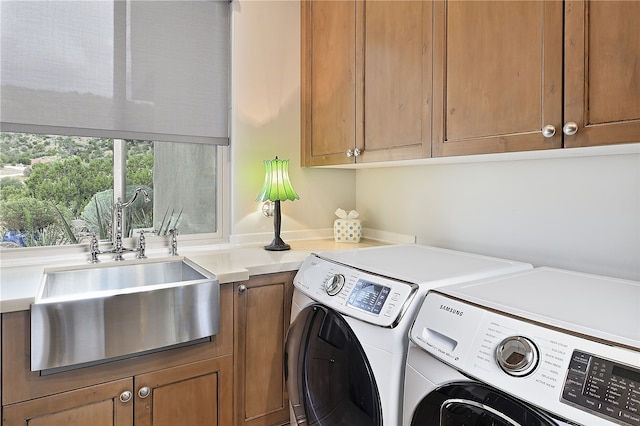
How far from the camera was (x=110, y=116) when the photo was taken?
6.09 feet

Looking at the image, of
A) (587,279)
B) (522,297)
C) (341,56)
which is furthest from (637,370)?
(341,56)

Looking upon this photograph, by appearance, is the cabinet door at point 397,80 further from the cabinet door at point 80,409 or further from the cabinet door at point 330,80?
the cabinet door at point 80,409

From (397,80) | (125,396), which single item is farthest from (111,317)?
(397,80)

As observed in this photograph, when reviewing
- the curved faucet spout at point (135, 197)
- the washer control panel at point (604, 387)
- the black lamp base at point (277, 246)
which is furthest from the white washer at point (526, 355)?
the curved faucet spout at point (135, 197)

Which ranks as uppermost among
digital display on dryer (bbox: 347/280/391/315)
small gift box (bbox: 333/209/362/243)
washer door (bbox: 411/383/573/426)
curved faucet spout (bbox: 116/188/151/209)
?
curved faucet spout (bbox: 116/188/151/209)

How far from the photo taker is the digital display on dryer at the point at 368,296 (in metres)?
1.24

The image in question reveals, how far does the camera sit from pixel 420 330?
1073 mm

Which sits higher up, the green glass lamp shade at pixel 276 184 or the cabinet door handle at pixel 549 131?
the cabinet door handle at pixel 549 131

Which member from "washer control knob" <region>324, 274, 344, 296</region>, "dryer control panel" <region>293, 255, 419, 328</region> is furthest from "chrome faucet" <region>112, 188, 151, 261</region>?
"washer control knob" <region>324, 274, 344, 296</region>

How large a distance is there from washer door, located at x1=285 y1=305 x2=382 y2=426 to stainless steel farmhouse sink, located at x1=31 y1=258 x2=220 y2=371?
35 centimetres

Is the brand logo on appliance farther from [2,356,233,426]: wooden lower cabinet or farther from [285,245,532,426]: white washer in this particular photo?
[2,356,233,426]: wooden lower cabinet

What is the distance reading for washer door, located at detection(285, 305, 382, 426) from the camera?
1.25 meters

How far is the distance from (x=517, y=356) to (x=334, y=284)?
27.2 inches

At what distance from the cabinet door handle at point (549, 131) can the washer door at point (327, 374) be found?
2.80 feet
